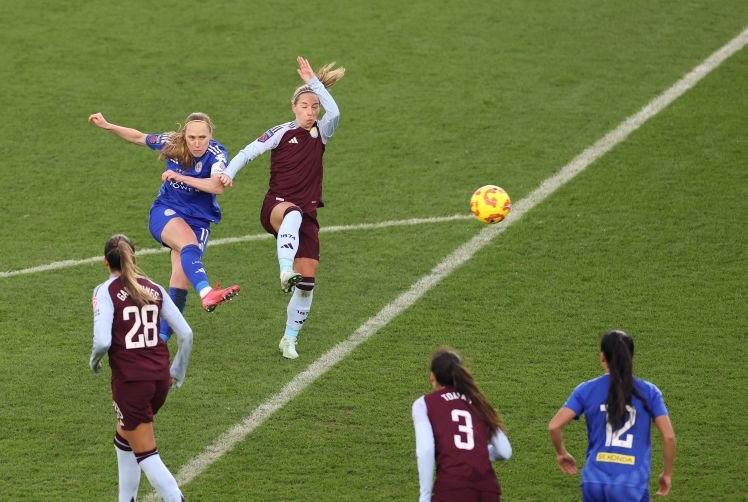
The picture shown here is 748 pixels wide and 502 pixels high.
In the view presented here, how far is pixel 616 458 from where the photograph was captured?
672cm

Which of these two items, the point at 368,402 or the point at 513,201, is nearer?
the point at 368,402

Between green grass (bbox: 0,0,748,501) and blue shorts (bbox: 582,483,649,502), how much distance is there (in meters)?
1.62

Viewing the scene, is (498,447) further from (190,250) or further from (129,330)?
(190,250)

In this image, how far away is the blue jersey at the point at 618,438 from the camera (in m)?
6.70

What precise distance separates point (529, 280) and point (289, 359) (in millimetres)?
2666

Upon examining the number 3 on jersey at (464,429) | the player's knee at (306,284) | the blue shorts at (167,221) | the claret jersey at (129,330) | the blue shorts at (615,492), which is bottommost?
the blue shorts at (615,492)

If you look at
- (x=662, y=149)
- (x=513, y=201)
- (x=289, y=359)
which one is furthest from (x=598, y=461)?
(x=662, y=149)

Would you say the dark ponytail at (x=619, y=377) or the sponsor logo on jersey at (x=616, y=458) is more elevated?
the dark ponytail at (x=619, y=377)

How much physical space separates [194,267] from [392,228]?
375 cm

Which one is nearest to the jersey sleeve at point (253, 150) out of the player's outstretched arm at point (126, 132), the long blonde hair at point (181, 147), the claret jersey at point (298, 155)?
the claret jersey at point (298, 155)

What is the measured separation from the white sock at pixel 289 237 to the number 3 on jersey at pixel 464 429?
3.53 metres

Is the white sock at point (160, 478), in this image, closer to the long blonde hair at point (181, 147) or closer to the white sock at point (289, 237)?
the white sock at point (289, 237)

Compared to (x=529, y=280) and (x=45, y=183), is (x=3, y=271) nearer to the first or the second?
(x=45, y=183)

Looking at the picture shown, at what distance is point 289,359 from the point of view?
1048cm
